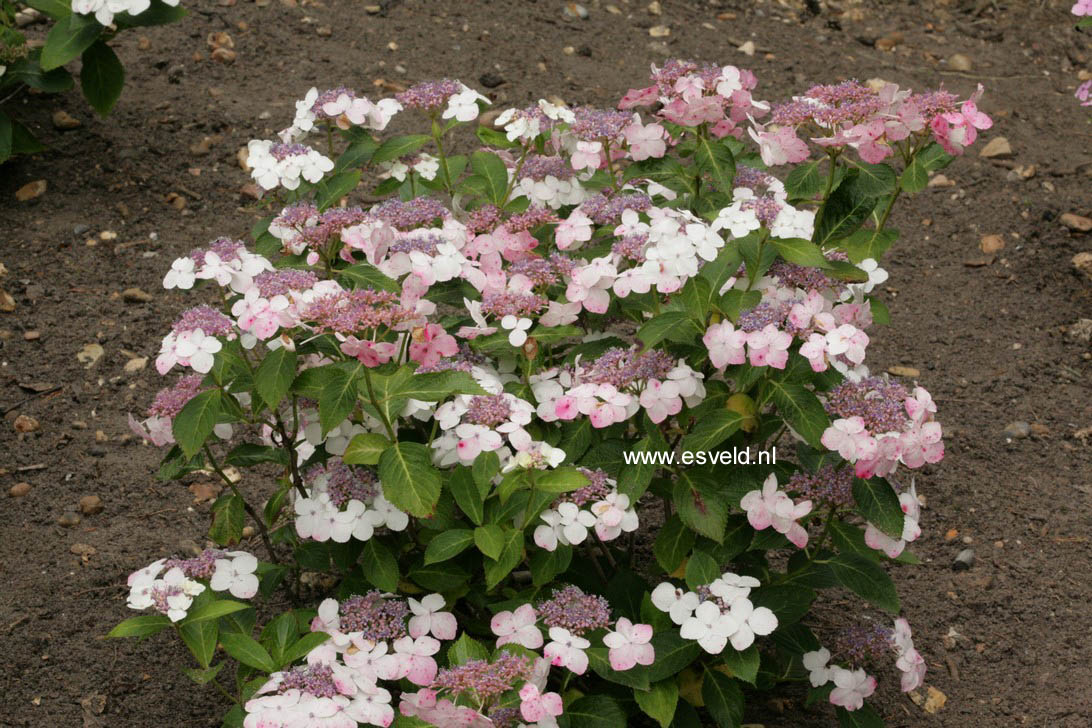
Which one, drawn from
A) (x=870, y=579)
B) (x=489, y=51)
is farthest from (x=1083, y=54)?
(x=870, y=579)

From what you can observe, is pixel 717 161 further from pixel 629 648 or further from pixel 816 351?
pixel 629 648

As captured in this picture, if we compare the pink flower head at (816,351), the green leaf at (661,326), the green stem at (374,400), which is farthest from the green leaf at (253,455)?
the pink flower head at (816,351)

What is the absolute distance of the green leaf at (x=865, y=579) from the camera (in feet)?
6.22

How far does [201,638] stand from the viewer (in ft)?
5.97

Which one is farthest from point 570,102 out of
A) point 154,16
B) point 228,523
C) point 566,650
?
point 566,650

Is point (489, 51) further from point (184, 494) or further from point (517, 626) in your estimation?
point (517, 626)

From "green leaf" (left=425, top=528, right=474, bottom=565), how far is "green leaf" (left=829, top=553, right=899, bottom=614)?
60cm

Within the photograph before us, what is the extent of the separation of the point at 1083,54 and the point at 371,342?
416 cm

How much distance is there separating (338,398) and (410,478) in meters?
0.15

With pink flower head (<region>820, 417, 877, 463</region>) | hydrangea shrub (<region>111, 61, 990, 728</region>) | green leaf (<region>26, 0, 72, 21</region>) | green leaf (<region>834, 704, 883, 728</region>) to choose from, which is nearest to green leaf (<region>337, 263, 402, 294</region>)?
hydrangea shrub (<region>111, 61, 990, 728</region>)

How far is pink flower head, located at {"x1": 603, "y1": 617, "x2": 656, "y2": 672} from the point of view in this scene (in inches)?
68.4

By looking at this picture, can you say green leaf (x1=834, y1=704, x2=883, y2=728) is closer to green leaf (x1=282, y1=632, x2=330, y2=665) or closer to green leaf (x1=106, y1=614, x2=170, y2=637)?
green leaf (x1=282, y1=632, x2=330, y2=665)

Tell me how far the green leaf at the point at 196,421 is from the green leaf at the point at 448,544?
0.38 metres

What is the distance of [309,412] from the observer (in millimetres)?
2018
